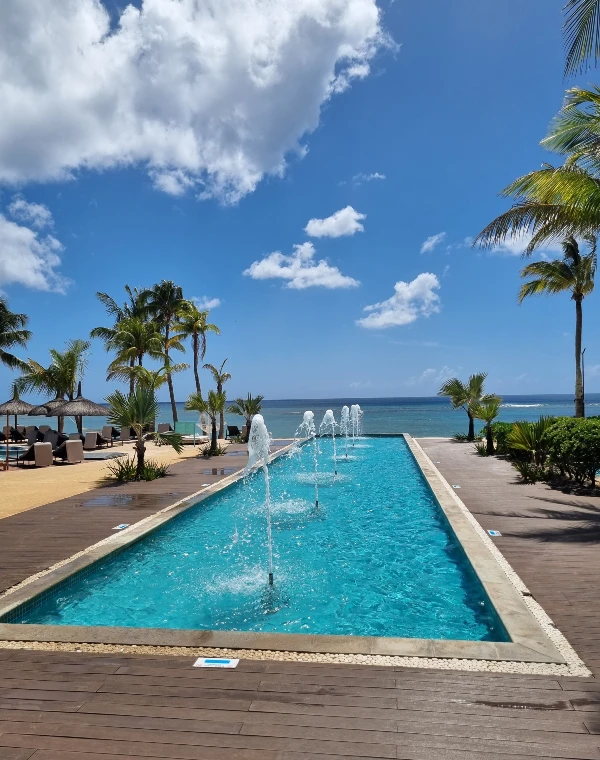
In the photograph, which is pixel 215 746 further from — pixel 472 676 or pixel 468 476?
pixel 468 476

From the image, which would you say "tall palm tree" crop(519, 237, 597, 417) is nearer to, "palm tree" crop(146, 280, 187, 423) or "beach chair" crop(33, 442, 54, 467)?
"beach chair" crop(33, 442, 54, 467)

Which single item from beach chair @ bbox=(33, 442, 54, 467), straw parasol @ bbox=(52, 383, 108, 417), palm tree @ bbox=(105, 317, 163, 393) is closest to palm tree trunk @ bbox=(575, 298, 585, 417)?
straw parasol @ bbox=(52, 383, 108, 417)

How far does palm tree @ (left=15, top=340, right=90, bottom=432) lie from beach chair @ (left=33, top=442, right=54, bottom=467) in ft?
27.0

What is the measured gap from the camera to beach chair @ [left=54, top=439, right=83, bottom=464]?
651 inches

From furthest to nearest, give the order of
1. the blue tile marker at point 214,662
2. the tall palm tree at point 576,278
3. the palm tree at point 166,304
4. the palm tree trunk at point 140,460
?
1. the palm tree at point 166,304
2. the tall palm tree at point 576,278
3. the palm tree trunk at point 140,460
4. the blue tile marker at point 214,662

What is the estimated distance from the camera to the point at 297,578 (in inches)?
235

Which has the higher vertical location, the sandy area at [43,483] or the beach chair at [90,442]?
the beach chair at [90,442]

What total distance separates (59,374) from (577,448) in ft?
72.4

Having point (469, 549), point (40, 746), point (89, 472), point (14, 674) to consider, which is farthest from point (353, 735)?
point (89, 472)

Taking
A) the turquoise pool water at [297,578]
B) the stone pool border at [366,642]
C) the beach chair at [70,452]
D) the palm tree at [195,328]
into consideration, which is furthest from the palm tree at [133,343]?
the stone pool border at [366,642]

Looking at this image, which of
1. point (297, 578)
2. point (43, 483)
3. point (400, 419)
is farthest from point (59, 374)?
point (400, 419)

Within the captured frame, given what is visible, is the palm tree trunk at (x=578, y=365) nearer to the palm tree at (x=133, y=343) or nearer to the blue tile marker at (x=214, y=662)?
the blue tile marker at (x=214, y=662)

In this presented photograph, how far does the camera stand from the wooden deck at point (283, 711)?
8.50 feet

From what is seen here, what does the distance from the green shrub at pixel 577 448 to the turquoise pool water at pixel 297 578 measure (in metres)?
2.89
